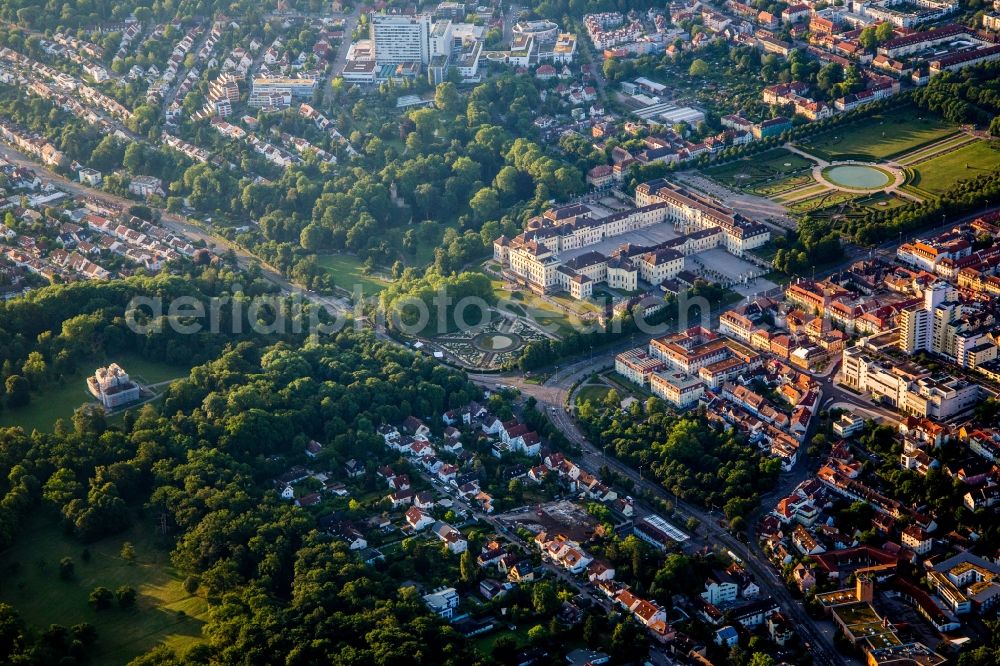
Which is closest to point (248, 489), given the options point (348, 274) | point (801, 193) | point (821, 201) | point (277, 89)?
point (348, 274)

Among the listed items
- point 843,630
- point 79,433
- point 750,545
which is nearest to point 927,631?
point 843,630

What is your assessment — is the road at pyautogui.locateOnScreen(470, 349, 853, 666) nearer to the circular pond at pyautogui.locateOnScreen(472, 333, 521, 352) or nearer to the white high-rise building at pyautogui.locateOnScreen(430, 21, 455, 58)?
the circular pond at pyautogui.locateOnScreen(472, 333, 521, 352)

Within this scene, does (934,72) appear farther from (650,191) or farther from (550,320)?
(550,320)

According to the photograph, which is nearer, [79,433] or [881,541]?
[881,541]

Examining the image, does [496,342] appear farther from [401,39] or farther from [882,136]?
[401,39]

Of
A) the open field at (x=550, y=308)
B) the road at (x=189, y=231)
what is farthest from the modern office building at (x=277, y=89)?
the open field at (x=550, y=308)

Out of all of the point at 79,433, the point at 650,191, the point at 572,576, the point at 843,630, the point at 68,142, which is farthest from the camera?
the point at 68,142

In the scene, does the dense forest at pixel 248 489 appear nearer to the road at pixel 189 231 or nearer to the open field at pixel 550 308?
the road at pixel 189 231

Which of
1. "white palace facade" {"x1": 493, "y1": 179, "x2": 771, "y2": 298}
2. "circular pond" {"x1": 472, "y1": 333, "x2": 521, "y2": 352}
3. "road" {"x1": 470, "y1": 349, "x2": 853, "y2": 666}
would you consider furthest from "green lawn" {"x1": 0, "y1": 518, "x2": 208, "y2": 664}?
"white palace facade" {"x1": 493, "y1": 179, "x2": 771, "y2": 298}
